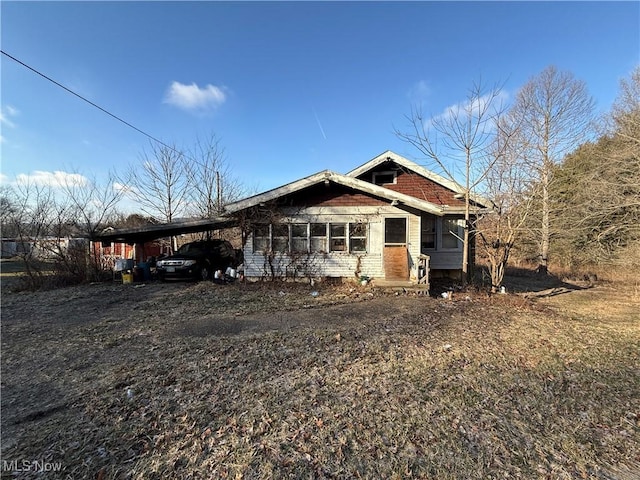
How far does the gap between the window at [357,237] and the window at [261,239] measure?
10.5 ft

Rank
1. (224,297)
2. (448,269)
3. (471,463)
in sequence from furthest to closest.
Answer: (448,269) < (224,297) < (471,463)

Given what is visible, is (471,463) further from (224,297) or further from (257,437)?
(224,297)

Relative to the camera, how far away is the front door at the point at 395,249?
10.7 metres

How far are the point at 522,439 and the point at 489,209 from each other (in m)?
9.17

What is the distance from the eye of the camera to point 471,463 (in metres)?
2.42

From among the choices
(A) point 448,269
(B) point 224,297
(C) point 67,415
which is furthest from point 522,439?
(A) point 448,269

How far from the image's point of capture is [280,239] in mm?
11508

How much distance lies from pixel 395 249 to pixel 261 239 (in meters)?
5.01

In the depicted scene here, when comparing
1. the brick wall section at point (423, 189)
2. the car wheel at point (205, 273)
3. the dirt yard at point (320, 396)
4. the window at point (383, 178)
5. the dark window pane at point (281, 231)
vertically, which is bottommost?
the dirt yard at point (320, 396)

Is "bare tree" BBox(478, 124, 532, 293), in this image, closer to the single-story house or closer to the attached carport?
the single-story house

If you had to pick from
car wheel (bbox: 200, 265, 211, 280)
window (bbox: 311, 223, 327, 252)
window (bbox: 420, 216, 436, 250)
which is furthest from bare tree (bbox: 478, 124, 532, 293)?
car wheel (bbox: 200, 265, 211, 280)

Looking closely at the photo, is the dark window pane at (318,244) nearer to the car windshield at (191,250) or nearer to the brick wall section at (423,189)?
the brick wall section at (423,189)

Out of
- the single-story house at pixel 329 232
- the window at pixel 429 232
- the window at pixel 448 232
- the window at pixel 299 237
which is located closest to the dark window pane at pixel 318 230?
the single-story house at pixel 329 232

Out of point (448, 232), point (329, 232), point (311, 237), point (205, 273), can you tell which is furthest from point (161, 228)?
point (448, 232)
